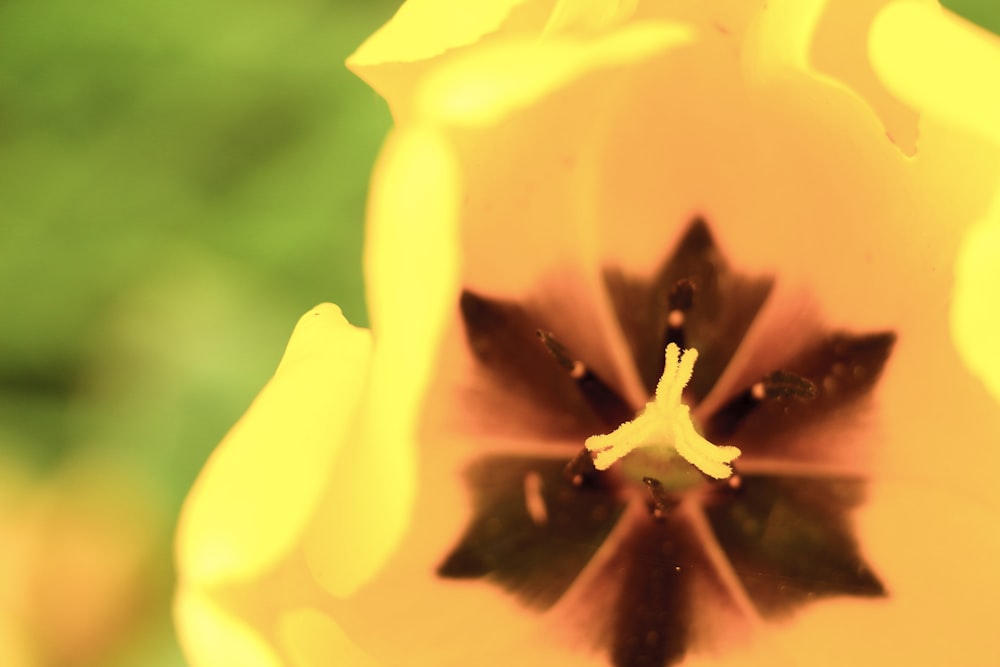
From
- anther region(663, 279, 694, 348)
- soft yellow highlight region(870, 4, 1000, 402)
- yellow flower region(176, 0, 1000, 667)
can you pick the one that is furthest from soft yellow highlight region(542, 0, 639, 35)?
anther region(663, 279, 694, 348)

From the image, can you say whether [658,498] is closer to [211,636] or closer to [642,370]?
[642,370]

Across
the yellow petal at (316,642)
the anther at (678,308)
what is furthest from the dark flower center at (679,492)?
the yellow petal at (316,642)

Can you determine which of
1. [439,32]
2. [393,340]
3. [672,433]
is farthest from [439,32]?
[672,433]

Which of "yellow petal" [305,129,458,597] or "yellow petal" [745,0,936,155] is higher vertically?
"yellow petal" [745,0,936,155]

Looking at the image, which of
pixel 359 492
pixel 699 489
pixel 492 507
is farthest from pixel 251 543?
pixel 699 489

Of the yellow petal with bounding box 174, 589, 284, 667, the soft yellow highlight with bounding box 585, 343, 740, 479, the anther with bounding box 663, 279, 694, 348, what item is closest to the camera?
the yellow petal with bounding box 174, 589, 284, 667

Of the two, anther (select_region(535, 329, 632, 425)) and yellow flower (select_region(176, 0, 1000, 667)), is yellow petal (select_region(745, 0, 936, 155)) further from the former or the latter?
anther (select_region(535, 329, 632, 425))

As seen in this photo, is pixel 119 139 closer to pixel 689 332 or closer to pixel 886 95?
pixel 689 332
